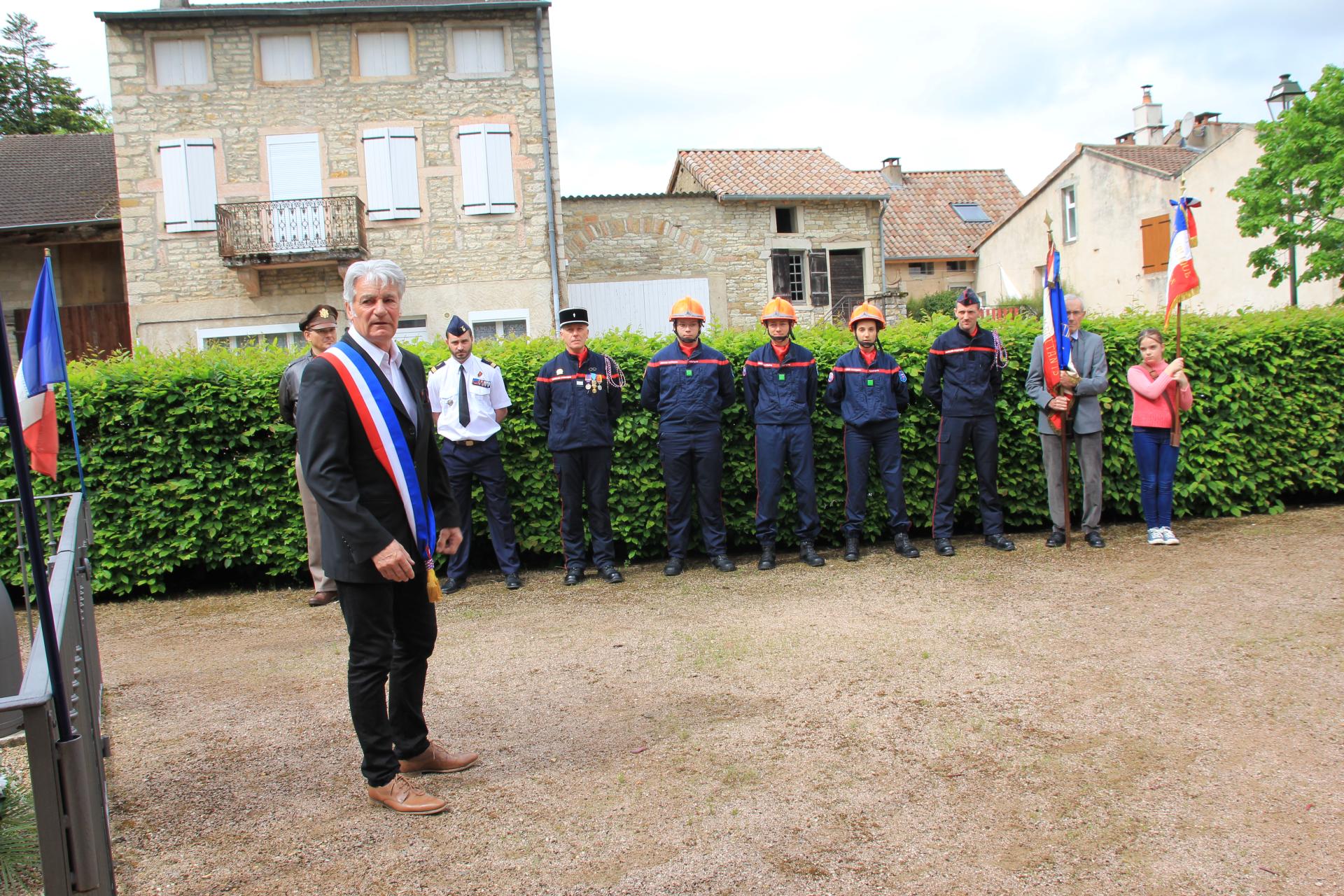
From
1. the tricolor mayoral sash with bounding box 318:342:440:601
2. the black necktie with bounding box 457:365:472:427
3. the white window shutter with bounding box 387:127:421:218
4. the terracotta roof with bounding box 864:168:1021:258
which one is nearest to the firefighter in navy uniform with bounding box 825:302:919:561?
the black necktie with bounding box 457:365:472:427

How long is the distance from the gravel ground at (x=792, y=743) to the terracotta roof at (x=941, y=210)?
35.4 metres

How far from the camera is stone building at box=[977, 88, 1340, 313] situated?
95.7 ft

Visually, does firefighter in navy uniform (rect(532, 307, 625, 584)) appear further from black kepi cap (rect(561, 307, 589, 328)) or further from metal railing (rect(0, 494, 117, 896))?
metal railing (rect(0, 494, 117, 896))

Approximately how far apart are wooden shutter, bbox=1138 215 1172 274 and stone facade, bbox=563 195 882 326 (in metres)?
8.69

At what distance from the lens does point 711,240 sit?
29.4m

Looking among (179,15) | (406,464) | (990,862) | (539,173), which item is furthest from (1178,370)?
(179,15)

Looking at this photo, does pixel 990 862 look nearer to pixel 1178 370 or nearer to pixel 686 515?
pixel 686 515

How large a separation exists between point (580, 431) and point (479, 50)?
1864cm

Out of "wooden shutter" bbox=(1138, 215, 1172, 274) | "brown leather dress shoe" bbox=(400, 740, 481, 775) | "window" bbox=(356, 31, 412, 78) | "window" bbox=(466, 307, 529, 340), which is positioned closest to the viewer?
"brown leather dress shoe" bbox=(400, 740, 481, 775)

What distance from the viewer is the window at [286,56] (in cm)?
2288

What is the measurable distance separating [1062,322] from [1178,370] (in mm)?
1022

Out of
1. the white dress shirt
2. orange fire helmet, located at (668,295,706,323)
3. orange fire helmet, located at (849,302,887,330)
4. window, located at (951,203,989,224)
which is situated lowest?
the white dress shirt

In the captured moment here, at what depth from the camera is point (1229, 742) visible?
4.15m

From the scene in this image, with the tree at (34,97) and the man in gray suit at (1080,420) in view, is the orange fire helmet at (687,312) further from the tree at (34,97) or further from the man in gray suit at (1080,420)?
the tree at (34,97)
